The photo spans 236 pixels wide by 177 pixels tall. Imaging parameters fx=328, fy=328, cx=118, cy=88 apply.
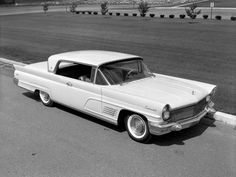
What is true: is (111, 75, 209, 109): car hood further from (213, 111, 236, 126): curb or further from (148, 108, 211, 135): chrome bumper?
(213, 111, 236, 126): curb

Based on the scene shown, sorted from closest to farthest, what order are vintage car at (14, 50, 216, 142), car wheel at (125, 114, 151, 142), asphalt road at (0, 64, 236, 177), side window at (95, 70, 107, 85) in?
asphalt road at (0, 64, 236, 177) → vintage car at (14, 50, 216, 142) → car wheel at (125, 114, 151, 142) → side window at (95, 70, 107, 85)

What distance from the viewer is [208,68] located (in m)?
10.7

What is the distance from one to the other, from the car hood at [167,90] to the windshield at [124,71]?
158mm

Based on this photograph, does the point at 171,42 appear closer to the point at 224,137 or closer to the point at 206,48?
the point at 206,48

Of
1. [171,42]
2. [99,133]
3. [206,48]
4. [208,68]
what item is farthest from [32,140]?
[171,42]

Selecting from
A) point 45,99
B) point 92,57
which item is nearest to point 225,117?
point 92,57

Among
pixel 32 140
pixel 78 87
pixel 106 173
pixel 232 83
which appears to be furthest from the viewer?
pixel 232 83

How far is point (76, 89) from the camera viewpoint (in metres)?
6.57

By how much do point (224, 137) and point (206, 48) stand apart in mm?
9265

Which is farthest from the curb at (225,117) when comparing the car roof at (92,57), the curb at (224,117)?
the car roof at (92,57)

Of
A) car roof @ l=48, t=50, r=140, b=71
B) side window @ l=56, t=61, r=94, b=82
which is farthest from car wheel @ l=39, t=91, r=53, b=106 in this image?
car roof @ l=48, t=50, r=140, b=71

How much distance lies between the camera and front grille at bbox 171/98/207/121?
5.42 metres

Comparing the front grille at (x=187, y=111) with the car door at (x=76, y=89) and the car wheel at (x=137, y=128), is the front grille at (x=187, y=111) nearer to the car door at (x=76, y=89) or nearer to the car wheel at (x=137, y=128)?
the car wheel at (x=137, y=128)

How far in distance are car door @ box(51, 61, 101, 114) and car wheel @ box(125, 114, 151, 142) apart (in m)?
0.71
